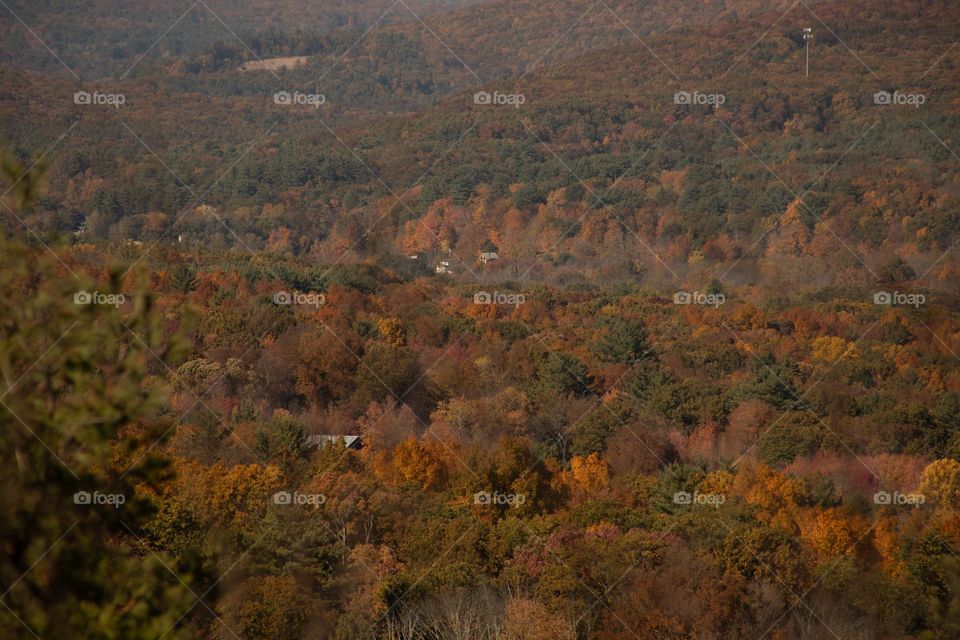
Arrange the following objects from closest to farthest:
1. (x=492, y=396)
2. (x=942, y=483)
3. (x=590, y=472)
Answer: (x=590, y=472) → (x=942, y=483) → (x=492, y=396)

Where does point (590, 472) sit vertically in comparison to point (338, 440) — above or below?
below

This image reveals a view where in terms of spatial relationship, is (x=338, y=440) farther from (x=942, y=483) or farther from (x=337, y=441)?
(x=942, y=483)

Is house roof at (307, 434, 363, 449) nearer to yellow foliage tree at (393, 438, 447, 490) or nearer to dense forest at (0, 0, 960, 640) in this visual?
dense forest at (0, 0, 960, 640)

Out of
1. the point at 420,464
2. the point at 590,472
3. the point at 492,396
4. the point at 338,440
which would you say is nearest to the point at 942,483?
the point at 590,472

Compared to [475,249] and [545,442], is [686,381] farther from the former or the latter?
[475,249]

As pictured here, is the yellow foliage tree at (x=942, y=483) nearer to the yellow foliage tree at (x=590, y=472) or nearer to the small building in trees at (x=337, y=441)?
the yellow foliage tree at (x=590, y=472)

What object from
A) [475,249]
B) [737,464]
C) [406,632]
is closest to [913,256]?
[475,249]

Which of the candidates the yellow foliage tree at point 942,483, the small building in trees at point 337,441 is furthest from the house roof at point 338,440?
the yellow foliage tree at point 942,483

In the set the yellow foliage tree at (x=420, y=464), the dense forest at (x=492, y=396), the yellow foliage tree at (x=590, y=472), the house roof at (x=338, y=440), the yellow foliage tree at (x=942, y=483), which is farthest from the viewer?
the house roof at (x=338, y=440)
